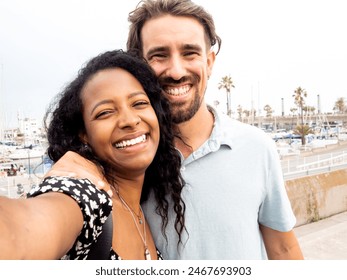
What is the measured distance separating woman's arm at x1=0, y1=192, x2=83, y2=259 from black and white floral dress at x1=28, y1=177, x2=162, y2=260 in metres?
0.02

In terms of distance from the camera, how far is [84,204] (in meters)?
1.12

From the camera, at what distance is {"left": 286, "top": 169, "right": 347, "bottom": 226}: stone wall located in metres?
11.6

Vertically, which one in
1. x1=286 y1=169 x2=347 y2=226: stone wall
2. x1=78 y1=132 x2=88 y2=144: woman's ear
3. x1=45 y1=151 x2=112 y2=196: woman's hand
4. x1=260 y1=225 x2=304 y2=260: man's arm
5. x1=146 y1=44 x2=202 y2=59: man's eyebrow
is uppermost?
x1=146 y1=44 x2=202 y2=59: man's eyebrow

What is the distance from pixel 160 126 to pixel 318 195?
12.1 m

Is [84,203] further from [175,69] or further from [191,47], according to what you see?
[191,47]

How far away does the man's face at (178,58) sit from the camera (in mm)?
2047

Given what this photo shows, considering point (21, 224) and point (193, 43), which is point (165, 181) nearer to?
point (193, 43)

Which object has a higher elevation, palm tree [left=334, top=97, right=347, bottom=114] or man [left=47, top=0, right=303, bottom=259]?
man [left=47, top=0, right=303, bottom=259]

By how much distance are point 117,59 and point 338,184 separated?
545 inches

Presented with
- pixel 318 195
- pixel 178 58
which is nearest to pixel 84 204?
pixel 178 58

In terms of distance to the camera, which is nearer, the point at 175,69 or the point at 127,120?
the point at 127,120

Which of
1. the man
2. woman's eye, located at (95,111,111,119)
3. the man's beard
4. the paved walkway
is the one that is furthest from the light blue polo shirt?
the paved walkway

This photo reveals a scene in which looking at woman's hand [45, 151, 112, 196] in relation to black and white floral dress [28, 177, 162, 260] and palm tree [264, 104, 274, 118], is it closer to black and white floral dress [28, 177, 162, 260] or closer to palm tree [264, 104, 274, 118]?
black and white floral dress [28, 177, 162, 260]
